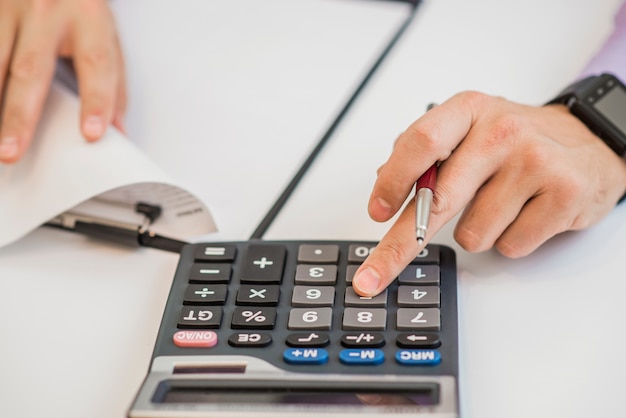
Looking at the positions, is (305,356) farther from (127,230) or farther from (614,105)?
(614,105)

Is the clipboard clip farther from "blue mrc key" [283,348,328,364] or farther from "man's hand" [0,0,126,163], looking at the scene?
"blue mrc key" [283,348,328,364]

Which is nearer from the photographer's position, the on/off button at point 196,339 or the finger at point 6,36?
the on/off button at point 196,339

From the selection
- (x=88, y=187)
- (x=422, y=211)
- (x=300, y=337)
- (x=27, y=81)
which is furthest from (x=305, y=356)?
(x=27, y=81)

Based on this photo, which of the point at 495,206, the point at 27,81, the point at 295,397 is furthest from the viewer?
the point at 27,81

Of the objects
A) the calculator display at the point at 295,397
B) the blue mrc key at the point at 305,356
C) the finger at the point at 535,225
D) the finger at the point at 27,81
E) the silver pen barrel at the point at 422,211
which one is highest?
the finger at the point at 27,81

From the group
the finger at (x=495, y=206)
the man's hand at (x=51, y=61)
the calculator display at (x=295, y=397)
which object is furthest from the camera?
the man's hand at (x=51, y=61)

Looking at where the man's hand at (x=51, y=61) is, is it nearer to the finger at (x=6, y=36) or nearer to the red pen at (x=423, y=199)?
the finger at (x=6, y=36)

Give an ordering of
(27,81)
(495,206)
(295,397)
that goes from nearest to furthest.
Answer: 1. (295,397)
2. (495,206)
3. (27,81)

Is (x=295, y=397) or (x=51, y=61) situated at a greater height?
(x=51, y=61)

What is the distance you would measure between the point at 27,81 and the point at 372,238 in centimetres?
34

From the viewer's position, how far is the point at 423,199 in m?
0.55

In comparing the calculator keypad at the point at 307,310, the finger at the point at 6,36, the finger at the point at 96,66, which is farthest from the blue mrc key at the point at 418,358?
the finger at the point at 6,36

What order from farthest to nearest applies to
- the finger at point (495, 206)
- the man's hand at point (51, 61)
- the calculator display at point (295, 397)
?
the man's hand at point (51, 61) < the finger at point (495, 206) < the calculator display at point (295, 397)

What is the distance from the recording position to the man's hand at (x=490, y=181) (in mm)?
566
